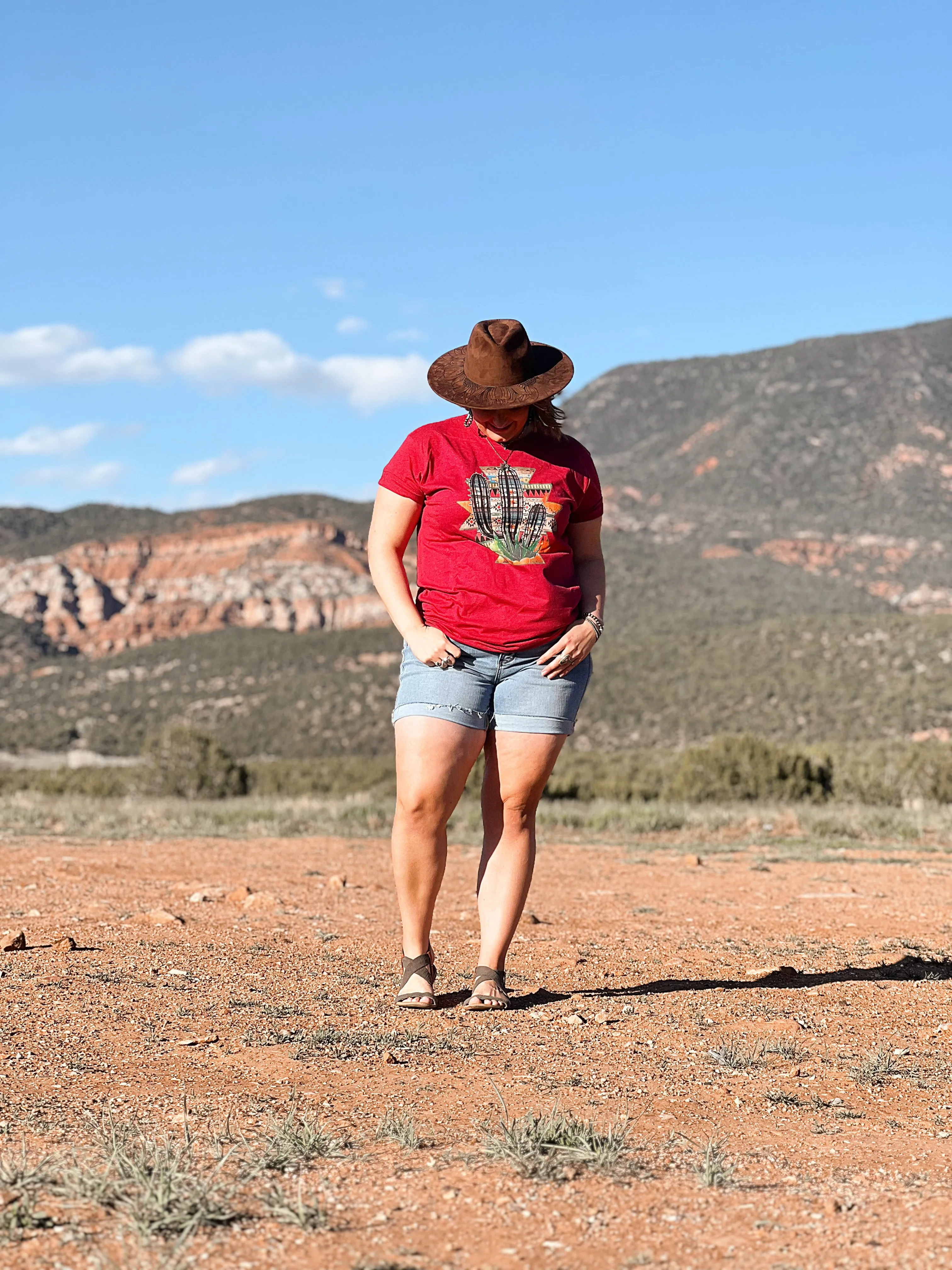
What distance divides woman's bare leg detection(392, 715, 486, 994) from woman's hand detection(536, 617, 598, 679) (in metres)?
0.31

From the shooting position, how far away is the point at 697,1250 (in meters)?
2.26

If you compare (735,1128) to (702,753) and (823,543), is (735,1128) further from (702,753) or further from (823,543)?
(823,543)

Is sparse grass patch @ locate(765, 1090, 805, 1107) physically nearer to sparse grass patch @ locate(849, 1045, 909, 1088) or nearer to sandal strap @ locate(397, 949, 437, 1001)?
sparse grass patch @ locate(849, 1045, 909, 1088)

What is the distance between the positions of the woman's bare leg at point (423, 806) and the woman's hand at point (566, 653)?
31 cm

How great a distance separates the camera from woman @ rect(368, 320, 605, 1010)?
13.4 ft

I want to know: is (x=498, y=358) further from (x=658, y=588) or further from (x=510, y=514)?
(x=658, y=588)

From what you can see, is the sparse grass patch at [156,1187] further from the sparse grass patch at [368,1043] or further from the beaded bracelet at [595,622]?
the beaded bracelet at [595,622]

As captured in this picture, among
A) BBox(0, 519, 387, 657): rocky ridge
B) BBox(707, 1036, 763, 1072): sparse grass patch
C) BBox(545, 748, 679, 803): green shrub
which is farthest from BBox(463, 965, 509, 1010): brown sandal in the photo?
BBox(0, 519, 387, 657): rocky ridge

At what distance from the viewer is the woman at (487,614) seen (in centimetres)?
409

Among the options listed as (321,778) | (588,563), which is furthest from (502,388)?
(321,778)

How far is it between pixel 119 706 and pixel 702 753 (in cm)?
4338

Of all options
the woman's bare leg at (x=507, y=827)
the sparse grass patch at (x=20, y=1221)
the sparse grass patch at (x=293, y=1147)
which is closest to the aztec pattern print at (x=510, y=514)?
the woman's bare leg at (x=507, y=827)

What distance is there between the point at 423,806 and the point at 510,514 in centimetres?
101

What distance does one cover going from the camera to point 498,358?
407cm
